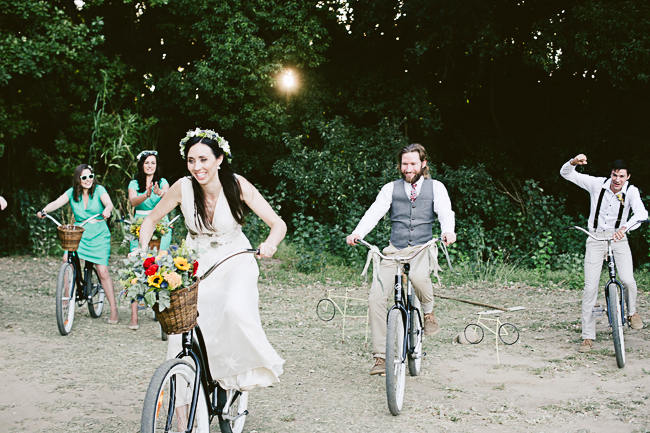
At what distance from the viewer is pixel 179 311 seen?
10.5ft

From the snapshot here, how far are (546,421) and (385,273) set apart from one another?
1712 mm

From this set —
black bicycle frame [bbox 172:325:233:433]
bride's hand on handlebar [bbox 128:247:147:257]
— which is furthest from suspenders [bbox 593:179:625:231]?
bride's hand on handlebar [bbox 128:247:147:257]

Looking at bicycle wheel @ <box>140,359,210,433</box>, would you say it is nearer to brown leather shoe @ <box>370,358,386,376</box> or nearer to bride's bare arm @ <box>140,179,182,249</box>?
bride's bare arm @ <box>140,179,182,249</box>

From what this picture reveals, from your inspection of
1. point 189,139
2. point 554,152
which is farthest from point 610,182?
point 554,152

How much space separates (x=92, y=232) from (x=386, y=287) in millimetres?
4035

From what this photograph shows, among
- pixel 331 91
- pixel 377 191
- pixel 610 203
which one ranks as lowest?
pixel 610 203

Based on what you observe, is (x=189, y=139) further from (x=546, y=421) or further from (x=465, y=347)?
(x=465, y=347)

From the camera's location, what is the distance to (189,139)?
4.07 metres

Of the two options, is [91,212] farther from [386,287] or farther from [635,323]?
[635,323]

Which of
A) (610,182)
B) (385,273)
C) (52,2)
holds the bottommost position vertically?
(385,273)

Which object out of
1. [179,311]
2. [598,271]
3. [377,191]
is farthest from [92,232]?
[377,191]

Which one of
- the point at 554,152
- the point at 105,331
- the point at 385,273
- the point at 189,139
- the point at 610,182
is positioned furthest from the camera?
the point at 554,152

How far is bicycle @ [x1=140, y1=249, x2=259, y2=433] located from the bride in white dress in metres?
0.11

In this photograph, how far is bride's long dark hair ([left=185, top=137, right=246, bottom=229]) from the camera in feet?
13.0
